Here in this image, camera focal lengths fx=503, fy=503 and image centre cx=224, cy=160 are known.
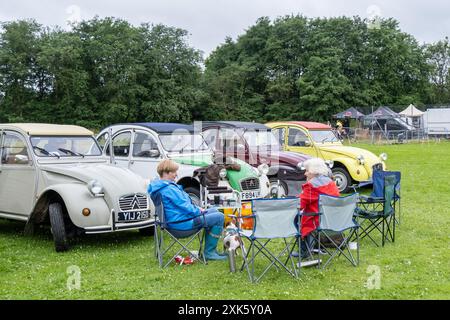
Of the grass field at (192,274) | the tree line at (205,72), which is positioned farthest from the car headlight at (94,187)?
the tree line at (205,72)

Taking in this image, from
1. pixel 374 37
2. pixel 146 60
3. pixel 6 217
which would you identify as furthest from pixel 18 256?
pixel 374 37

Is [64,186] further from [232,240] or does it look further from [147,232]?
[232,240]

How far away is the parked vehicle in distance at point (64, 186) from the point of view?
24.0 feet

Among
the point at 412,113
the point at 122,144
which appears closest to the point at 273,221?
the point at 122,144

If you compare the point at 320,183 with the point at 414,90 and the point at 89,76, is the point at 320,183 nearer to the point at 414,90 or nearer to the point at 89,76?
the point at 89,76

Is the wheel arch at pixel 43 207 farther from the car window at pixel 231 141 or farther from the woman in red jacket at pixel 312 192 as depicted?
the car window at pixel 231 141

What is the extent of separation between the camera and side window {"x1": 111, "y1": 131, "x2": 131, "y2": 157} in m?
10.5

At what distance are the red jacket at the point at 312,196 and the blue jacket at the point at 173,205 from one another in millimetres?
1429

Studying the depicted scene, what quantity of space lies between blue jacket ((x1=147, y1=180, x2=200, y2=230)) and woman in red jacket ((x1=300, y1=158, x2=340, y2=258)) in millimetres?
1438

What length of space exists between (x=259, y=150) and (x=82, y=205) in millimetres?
6399

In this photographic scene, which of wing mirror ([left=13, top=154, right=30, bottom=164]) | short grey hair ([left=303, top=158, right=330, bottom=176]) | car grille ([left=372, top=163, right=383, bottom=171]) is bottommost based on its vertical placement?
car grille ([left=372, top=163, right=383, bottom=171])

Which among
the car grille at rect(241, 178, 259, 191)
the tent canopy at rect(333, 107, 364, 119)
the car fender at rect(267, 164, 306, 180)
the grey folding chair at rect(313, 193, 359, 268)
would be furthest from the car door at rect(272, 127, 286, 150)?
the tent canopy at rect(333, 107, 364, 119)

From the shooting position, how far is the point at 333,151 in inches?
536

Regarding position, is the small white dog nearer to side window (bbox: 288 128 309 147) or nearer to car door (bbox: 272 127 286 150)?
side window (bbox: 288 128 309 147)
